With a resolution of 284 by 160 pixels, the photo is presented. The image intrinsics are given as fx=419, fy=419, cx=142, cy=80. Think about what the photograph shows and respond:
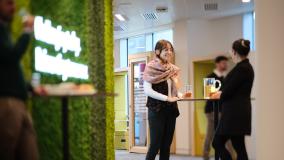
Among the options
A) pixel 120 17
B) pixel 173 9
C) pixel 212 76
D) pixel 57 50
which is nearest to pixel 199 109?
pixel 173 9

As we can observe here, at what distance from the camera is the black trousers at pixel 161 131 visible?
12.8ft

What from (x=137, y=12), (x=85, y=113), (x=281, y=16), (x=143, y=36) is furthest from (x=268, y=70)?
(x=143, y=36)

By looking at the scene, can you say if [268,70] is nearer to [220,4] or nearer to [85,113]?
[85,113]

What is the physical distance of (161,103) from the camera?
3986 mm

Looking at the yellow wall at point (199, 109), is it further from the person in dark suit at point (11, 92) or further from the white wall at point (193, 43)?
the person in dark suit at point (11, 92)

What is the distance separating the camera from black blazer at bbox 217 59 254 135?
3688 mm

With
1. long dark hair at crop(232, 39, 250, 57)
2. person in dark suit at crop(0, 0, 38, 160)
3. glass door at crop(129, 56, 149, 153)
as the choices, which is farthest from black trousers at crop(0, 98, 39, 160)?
glass door at crop(129, 56, 149, 153)

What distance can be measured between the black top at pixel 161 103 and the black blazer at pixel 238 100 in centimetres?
52

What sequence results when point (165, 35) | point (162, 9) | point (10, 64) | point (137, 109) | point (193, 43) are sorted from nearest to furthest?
point (10, 64), point (162, 9), point (193, 43), point (137, 109), point (165, 35)

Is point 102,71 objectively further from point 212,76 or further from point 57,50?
point 212,76

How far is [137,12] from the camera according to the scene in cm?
834

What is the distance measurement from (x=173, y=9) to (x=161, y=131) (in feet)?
15.2

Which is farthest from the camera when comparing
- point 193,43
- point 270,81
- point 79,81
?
point 193,43

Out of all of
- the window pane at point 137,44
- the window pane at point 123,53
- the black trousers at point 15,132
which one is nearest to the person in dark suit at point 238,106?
the black trousers at point 15,132
